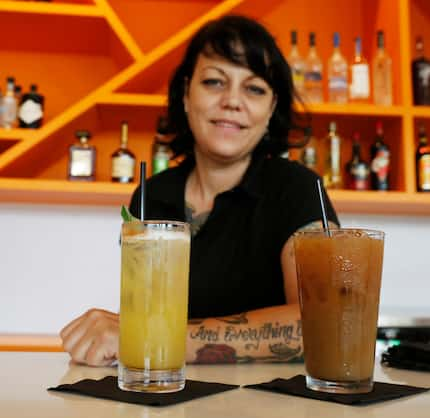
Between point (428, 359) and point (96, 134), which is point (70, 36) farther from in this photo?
point (428, 359)

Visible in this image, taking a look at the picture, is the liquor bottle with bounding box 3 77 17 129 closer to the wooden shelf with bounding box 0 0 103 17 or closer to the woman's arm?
the wooden shelf with bounding box 0 0 103 17

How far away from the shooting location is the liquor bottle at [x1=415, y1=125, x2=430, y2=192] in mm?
2529

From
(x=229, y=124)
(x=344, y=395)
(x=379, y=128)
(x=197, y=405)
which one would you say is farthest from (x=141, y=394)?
(x=379, y=128)

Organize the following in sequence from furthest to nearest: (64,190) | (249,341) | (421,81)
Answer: (421,81) → (64,190) → (249,341)

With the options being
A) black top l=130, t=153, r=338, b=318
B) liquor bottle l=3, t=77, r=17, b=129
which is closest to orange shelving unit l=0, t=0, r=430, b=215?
liquor bottle l=3, t=77, r=17, b=129

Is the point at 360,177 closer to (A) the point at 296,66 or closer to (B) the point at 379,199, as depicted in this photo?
(B) the point at 379,199

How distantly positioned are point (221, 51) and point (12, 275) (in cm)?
147

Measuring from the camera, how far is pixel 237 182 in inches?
67.1

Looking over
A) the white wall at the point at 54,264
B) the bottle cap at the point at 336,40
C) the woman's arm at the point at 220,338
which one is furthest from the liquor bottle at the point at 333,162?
the woman's arm at the point at 220,338

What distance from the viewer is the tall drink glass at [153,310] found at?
0.69 metres

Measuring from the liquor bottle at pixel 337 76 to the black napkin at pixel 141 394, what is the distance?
2076 mm

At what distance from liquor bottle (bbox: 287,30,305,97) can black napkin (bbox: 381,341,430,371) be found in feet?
5.31

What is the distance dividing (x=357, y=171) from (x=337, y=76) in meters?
0.41

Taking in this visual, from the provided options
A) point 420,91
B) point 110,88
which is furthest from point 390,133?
point 110,88
